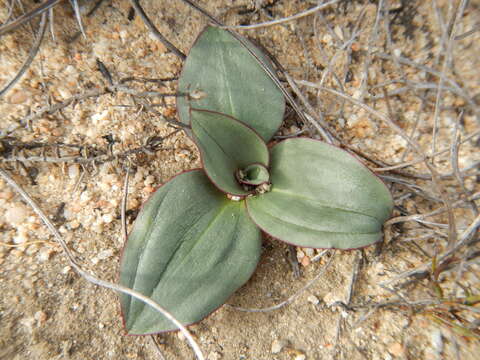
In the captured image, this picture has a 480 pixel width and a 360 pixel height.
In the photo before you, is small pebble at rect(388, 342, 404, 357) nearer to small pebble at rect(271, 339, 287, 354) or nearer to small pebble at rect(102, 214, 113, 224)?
small pebble at rect(271, 339, 287, 354)

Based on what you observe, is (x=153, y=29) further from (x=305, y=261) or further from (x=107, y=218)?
(x=305, y=261)

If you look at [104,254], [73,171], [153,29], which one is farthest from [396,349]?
[153,29]

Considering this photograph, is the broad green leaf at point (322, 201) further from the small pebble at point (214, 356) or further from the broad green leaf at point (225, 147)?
the small pebble at point (214, 356)

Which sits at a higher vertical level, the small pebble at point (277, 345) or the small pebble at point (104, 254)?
the small pebble at point (104, 254)

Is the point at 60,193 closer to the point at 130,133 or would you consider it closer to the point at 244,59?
the point at 130,133

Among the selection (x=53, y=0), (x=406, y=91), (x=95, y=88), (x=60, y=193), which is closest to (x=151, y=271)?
(x=60, y=193)

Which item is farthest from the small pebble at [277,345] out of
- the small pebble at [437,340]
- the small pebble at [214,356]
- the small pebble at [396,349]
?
the small pebble at [437,340]
